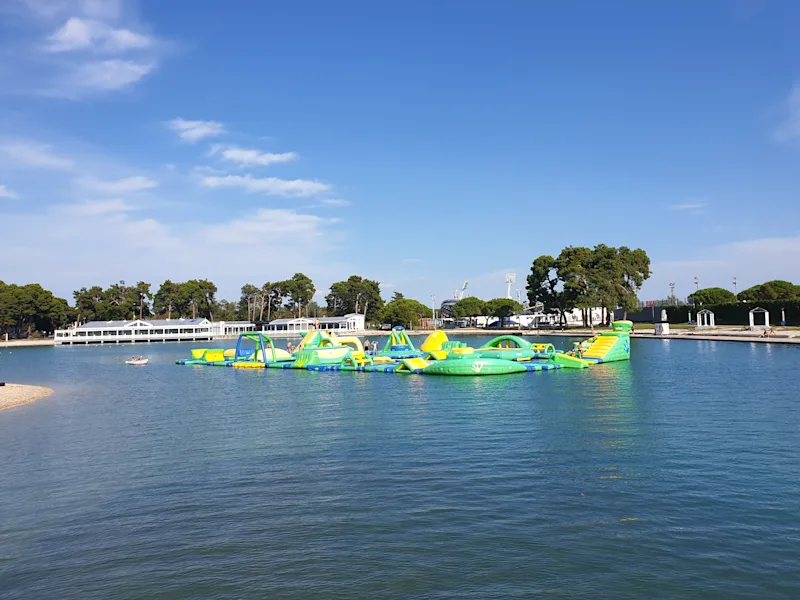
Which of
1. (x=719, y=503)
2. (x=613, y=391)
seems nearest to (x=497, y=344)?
Result: (x=613, y=391)

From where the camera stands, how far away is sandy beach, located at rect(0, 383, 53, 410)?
1284 inches

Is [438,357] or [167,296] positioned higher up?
[167,296]

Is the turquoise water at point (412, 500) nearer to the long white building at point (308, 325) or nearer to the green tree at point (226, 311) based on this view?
the long white building at point (308, 325)

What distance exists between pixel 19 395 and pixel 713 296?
114 metres

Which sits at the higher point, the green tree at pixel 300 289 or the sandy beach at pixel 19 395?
the green tree at pixel 300 289

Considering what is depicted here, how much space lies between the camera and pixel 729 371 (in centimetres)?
3941

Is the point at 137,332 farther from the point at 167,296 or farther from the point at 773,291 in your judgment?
the point at 773,291

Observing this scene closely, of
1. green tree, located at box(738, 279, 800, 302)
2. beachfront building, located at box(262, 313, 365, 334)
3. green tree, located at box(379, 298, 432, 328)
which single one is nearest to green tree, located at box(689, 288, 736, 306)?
green tree, located at box(738, 279, 800, 302)

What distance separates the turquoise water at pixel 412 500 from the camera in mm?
9945

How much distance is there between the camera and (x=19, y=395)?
35.8 m

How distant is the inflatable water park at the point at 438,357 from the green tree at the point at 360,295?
103 meters

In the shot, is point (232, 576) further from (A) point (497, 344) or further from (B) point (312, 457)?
(A) point (497, 344)

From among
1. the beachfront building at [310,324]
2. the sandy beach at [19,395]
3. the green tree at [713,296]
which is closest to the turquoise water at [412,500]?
the sandy beach at [19,395]

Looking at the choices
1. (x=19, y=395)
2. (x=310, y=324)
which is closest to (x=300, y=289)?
(x=310, y=324)
